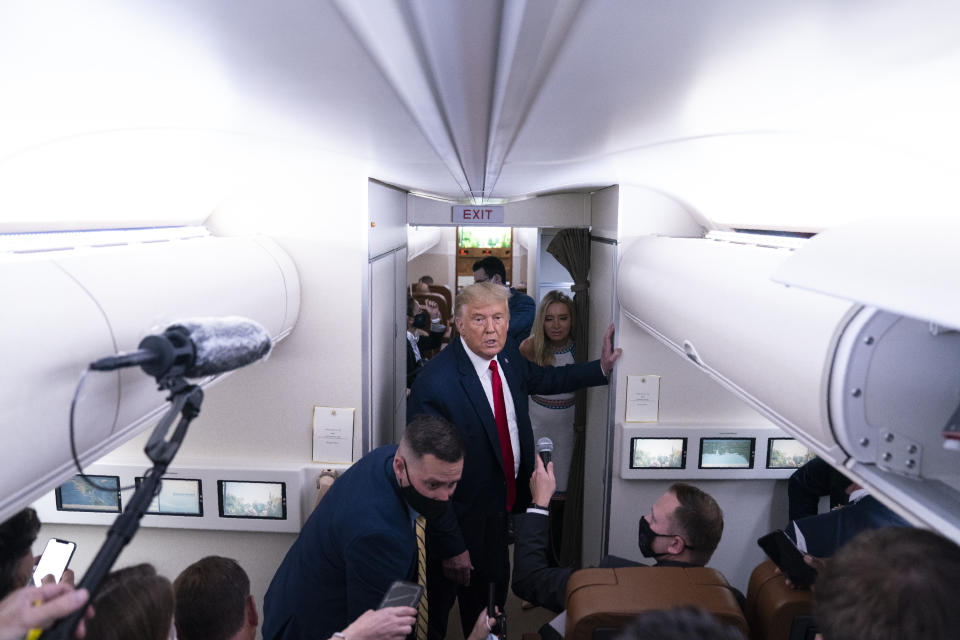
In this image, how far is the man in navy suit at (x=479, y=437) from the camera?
3.65m

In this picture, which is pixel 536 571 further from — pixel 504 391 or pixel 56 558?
pixel 56 558

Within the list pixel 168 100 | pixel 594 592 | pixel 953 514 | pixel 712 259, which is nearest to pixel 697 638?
pixel 953 514

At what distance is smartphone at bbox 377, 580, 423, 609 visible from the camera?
2.30 m

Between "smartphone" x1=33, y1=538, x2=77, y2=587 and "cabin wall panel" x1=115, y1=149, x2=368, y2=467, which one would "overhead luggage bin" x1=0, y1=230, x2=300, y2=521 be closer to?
"cabin wall panel" x1=115, y1=149, x2=368, y2=467

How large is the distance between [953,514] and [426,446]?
179 centimetres

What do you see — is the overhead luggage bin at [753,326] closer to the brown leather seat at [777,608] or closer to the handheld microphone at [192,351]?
the brown leather seat at [777,608]

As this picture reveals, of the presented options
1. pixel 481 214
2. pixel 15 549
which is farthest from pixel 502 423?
pixel 15 549

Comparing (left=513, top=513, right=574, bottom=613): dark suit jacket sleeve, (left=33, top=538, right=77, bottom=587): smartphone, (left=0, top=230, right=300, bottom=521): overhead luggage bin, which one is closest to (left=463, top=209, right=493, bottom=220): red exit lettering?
(left=513, top=513, right=574, bottom=613): dark suit jacket sleeve

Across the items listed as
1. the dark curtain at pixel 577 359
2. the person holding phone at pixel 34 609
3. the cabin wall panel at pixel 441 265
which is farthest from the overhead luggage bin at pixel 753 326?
the cabin wall panel at pixel 441 265

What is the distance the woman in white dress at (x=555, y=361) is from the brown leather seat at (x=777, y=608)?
2.87m

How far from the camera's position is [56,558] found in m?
3.03

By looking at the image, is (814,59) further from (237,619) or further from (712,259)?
(237,619)

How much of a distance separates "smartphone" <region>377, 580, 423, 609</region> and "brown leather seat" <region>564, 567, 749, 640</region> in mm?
544

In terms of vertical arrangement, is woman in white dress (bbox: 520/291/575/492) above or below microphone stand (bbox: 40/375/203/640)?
below
